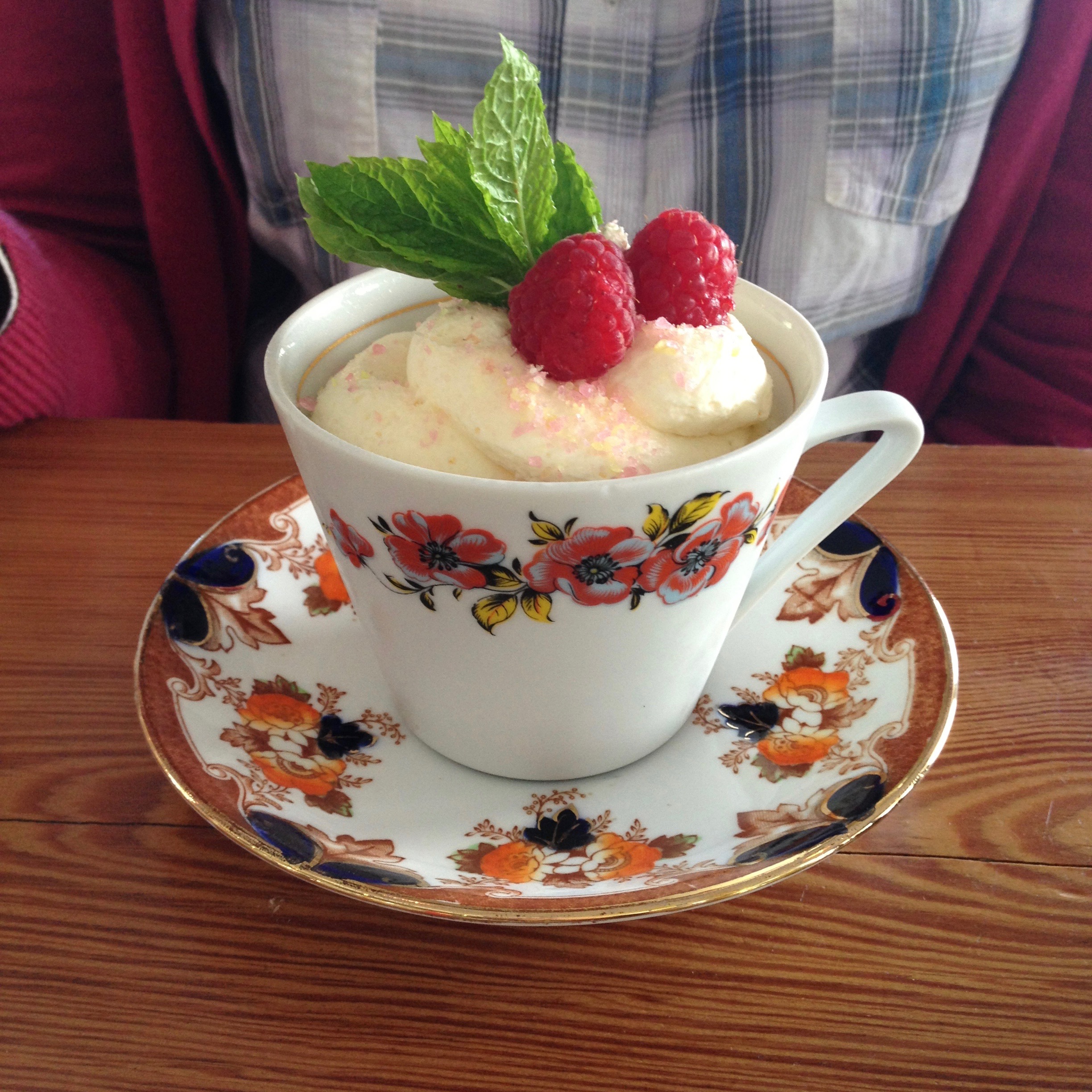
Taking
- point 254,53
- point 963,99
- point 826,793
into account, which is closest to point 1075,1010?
point 826,793

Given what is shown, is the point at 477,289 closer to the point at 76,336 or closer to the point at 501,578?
the point at 501,578

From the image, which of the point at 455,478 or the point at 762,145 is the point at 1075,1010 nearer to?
the point at 455,478

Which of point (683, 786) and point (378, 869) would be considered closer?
point (378, 869)

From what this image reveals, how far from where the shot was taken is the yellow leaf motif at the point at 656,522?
470 mm

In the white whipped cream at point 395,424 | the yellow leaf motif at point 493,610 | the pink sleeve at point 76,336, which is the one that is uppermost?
the white whipped cream at point 395,424

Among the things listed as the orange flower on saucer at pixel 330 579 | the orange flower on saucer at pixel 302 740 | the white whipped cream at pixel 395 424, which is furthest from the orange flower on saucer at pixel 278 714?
the white whipped cream at pixel 395 424

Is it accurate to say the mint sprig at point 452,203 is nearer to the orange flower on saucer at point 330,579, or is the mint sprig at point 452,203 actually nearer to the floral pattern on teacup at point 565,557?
the floral pattern on teacup at point 565,557

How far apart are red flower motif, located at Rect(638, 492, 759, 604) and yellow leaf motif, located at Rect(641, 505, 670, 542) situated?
1cm

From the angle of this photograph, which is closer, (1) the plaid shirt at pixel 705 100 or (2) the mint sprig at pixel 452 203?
(2) the mint sprig at pixel 452 203

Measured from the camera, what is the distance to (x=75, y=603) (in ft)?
2.58

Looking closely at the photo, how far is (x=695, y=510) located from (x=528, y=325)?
0.14m

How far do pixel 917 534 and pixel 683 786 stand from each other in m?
0.42

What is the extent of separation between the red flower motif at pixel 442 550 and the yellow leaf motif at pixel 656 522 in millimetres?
76

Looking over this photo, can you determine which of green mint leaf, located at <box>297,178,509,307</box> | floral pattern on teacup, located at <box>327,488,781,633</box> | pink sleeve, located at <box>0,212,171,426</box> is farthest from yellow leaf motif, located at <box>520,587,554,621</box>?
pink sleeve, located at <box>0,212,171,426</box>
